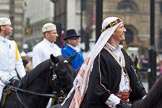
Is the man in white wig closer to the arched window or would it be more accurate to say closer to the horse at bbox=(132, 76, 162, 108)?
the horse at bbox=(132, 76, 162, 108)

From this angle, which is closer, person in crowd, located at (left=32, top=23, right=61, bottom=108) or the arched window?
person in crowd, located at (left=32, top=23, right=61, bottom=108)

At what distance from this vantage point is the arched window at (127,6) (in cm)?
7559

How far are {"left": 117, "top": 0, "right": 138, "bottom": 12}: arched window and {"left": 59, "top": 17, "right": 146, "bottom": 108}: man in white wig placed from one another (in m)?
69.4

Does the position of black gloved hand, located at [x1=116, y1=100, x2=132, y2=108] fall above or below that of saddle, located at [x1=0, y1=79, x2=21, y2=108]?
above

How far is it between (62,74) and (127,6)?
6830 centimetres

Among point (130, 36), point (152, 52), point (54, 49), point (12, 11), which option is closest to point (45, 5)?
point (130, 36)

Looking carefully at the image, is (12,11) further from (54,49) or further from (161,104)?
(161,104)

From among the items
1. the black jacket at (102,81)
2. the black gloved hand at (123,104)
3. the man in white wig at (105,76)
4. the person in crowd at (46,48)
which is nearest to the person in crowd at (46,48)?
the person in crowd at (46,48)

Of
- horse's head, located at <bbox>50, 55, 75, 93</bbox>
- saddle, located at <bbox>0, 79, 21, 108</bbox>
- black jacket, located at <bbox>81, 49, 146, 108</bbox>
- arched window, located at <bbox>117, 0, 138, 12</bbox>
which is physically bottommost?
arched window, located at <bbox>117, 0, 138, 12</bbox>

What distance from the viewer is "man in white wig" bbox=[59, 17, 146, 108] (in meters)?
5.96

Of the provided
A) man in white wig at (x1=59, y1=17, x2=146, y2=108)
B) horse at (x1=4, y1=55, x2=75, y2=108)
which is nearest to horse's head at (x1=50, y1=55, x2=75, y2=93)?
horse at (x1=4, y1=55, x2=75, y2=108)

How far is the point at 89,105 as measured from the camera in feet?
19.6

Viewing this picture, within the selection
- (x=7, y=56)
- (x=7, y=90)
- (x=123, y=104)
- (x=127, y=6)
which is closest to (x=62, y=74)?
(x=7, y=90)

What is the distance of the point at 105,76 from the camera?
6.04 m
